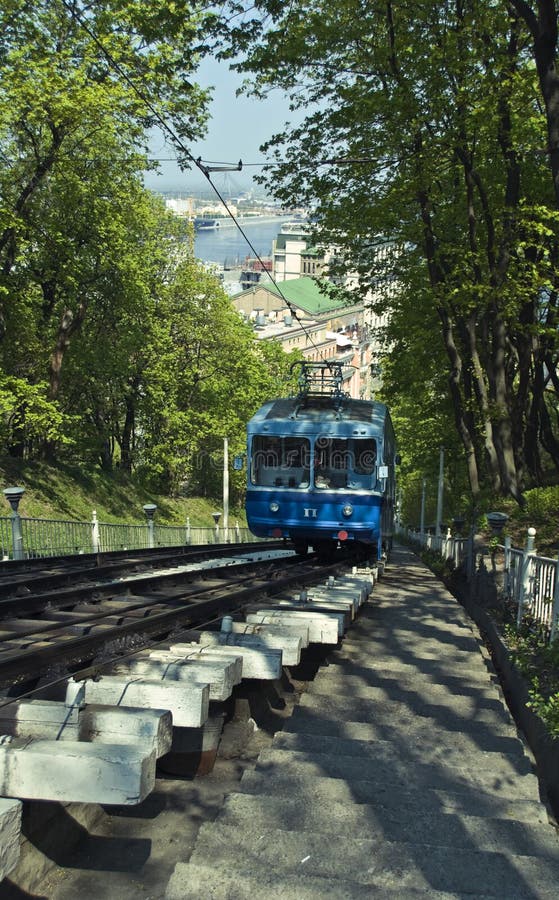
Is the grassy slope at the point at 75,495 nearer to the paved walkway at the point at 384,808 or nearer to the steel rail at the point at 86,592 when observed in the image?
the steel rail at the point at 86,592

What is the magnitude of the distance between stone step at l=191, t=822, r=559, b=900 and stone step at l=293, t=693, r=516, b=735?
224 cm

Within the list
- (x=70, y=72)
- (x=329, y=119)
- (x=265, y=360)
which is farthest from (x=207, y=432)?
(x=329, y=119)

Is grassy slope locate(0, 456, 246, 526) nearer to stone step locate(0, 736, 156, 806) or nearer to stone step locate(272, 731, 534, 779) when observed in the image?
stone step locate(272, 731, 534, 779)

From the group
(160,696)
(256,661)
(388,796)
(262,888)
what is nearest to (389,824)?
(388,796)

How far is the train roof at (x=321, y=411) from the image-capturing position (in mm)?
15711

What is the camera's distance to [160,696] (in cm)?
414

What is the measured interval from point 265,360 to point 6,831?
157ft

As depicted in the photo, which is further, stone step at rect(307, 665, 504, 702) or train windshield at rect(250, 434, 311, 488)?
train windshield at rect(250, 434, 311, 488)

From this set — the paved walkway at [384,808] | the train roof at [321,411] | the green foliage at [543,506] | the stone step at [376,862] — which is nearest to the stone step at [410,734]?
the paved walkway at [384,808]

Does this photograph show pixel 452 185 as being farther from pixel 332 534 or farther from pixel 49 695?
pixel 49 695

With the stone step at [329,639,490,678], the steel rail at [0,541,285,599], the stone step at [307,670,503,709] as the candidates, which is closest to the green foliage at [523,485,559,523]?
the steel rail at [0,541,285,599]

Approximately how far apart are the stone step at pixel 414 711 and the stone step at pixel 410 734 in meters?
0.12

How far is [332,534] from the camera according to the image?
1526 cm

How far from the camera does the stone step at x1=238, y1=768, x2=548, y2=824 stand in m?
4.22
